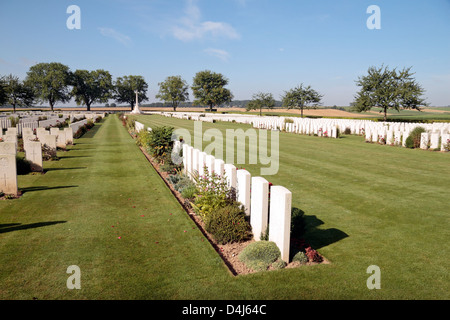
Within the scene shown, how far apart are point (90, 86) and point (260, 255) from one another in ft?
359

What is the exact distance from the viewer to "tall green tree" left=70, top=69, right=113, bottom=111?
98.6 metres

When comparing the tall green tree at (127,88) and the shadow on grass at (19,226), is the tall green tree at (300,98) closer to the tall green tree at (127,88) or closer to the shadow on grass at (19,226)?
the shadow on grass at (19,226)

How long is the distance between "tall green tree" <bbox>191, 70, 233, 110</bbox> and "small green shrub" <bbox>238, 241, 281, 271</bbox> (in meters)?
101

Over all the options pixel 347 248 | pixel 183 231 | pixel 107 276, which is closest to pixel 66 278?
pixel 107 276

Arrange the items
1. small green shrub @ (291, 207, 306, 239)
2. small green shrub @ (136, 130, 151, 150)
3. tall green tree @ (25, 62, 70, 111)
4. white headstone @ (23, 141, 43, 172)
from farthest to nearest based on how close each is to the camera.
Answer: tall green tree @ (25, 62, 70, 111) → small green shrub @ (136, 130, 151, 150) → white headstone @ (23, 141, 43, 172) → small green shrub @ (291, 207, 306, 239)

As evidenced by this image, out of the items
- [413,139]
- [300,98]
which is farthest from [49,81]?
[413,139]

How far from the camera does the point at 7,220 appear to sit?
5609 millimetres

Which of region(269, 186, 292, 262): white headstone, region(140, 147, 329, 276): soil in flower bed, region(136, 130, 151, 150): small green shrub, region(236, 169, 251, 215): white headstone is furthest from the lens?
region(136, 130, 151, 150): small green shrub

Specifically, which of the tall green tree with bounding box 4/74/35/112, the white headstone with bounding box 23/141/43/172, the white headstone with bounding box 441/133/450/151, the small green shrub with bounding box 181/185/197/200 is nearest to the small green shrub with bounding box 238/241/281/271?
the small green shrub with bounding box 181/185/197/200

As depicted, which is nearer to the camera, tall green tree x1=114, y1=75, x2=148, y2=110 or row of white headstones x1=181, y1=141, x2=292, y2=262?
row of white headstones x1=181, y1=141, x2=292, y2=262

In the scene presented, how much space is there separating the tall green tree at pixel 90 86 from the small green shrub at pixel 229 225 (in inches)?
4168

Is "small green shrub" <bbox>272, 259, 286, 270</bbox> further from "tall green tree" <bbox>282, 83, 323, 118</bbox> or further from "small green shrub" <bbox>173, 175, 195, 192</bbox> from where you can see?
"tall green tree" <bbox>282, 83, 323, 118</bbox>

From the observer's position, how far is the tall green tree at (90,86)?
9862 centimetres
